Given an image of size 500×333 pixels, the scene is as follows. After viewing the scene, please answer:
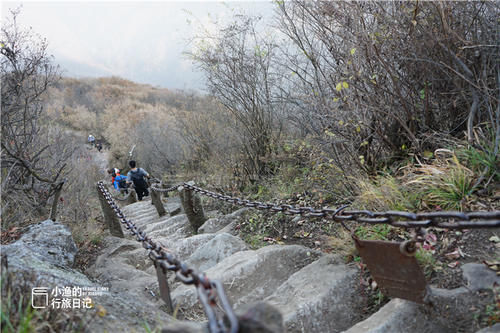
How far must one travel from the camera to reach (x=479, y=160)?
3.41 m

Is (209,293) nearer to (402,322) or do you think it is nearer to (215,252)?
(402,322)

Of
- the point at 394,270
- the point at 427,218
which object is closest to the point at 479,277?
the point at 394,270

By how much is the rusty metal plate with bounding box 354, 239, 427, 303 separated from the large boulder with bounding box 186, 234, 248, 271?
2147mm

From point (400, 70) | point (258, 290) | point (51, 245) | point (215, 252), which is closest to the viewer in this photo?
point (258, 290)

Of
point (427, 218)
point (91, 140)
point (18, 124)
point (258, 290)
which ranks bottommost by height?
point (258, 290)

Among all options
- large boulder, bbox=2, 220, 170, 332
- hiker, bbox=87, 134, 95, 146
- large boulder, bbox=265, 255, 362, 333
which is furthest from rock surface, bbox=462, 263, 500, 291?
hiker, bbox=87, 134, 95, 146

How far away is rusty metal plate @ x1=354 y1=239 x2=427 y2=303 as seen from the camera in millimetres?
1989

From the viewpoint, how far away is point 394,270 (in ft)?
6.90

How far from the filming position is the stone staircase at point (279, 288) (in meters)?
2.12

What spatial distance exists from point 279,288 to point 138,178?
912cm

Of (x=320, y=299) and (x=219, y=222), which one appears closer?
(x=320, y=299)

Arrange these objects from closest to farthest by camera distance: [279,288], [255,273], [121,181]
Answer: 1. [279,288]
2. [255,273]
3. [121,181]

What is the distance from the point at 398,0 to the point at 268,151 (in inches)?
160

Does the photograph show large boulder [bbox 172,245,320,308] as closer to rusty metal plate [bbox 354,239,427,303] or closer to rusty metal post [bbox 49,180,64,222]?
rusty metal plate [bbox 354,239,427,303]
